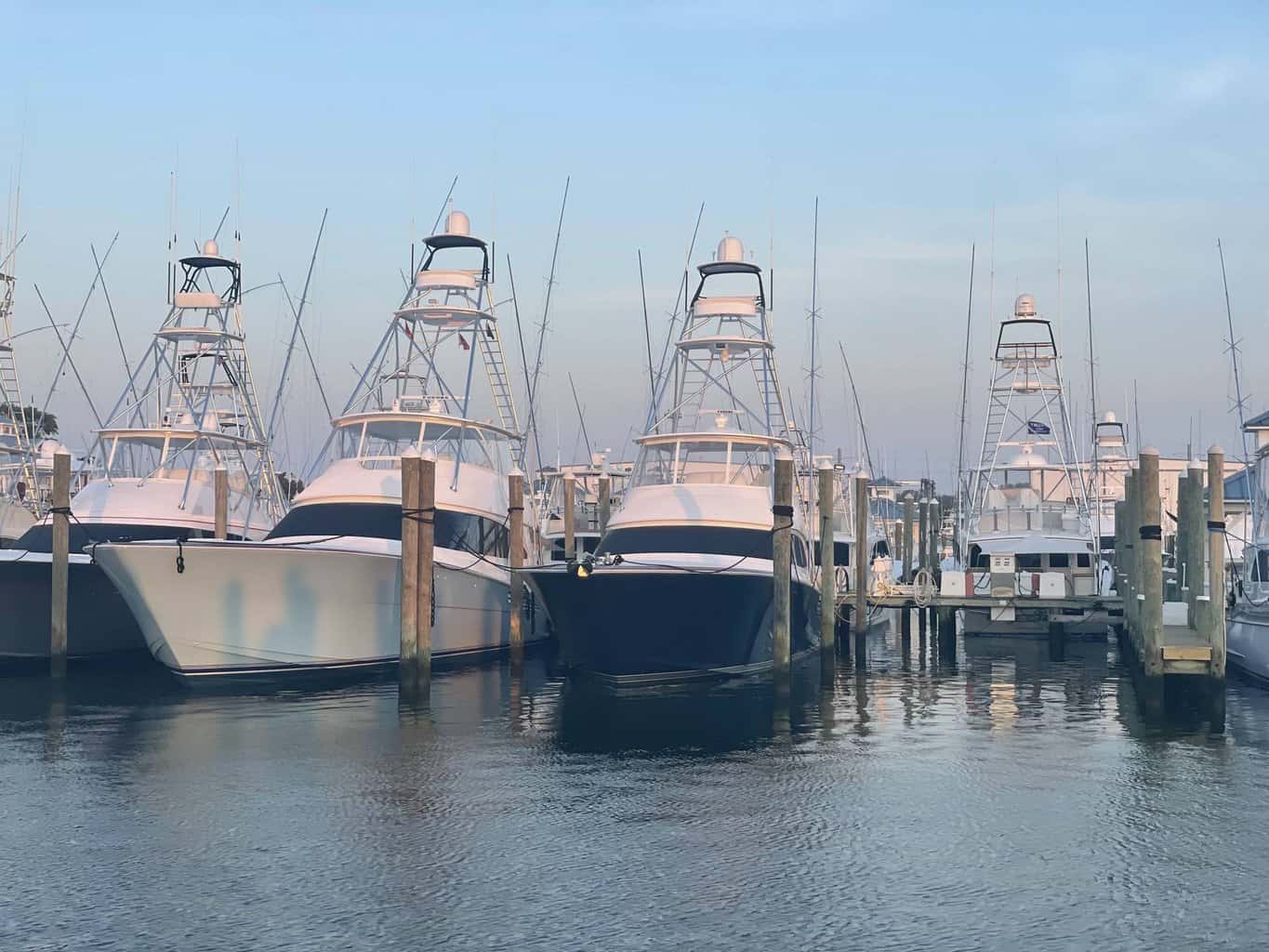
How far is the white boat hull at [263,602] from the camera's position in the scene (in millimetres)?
22906

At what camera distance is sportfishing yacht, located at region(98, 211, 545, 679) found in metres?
23.1

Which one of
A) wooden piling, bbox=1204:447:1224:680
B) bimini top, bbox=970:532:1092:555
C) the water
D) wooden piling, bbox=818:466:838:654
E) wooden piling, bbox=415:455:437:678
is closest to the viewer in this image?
the water

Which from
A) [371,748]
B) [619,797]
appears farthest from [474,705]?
[619,797]

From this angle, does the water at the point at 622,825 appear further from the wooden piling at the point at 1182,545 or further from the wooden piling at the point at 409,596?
the wooden piling at the point at 1182,545

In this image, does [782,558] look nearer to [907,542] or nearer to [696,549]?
[696,549]

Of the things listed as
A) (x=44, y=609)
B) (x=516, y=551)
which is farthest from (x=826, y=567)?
(x=44, y=609)

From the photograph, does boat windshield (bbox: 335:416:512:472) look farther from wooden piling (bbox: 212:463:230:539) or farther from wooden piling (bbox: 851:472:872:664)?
wooden piling (bbox: 851:472:872:664)

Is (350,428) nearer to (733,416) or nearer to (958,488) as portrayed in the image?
(733,416)

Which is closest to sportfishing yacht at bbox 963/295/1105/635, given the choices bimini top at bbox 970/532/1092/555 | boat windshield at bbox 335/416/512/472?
→ bimini top at bbox 970/532/1092/555

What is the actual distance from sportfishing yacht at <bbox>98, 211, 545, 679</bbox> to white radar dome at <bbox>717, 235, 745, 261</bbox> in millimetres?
5331

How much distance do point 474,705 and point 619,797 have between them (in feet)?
23.8

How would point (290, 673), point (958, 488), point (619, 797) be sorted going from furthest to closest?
point (958, 488) → point (290, 673) → point (619, 797)

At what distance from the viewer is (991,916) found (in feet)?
35.1

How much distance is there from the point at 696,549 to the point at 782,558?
8.96 feet
